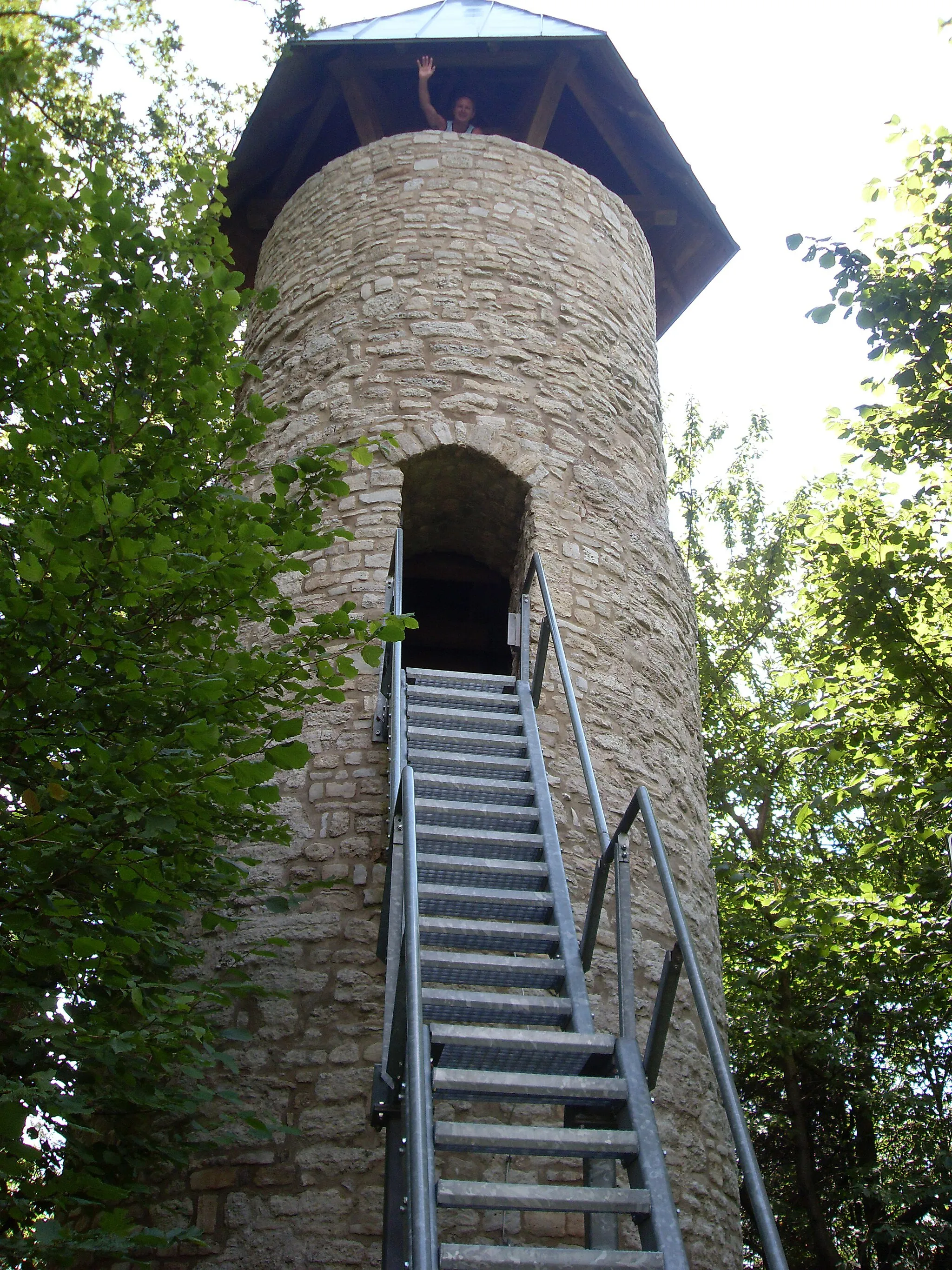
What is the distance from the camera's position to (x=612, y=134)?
880 cm

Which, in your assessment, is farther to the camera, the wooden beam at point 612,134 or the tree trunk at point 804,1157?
the tree trunk at point 804,1157

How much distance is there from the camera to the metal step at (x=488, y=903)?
385 centimetres

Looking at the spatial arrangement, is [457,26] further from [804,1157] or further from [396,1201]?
[804,1157]

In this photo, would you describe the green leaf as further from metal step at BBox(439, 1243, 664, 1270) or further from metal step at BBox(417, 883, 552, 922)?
metal step at BBox(439, 1243, 664, 1270)

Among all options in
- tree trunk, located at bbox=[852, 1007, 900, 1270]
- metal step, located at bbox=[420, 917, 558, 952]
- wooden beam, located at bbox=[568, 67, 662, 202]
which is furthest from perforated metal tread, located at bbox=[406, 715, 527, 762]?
tree trunk, located at bbox=[852, 1007, 900, 1270]

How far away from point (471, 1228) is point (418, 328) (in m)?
4.82

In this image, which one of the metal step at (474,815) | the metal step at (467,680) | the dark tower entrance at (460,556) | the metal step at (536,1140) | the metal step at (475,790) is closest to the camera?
the metal step at (536,1140)

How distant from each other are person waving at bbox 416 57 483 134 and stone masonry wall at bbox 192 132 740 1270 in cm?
79

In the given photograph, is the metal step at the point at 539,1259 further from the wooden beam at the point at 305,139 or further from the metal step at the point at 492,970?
the wooden beam at the point at 305,139

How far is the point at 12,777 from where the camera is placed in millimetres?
3547

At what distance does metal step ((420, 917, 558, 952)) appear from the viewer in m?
3.66

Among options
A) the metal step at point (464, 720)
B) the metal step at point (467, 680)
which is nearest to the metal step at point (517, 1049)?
the metal step at point (464, 720)

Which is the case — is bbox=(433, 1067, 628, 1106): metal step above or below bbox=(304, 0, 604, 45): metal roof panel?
below

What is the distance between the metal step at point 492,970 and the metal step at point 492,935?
0.29 ft
